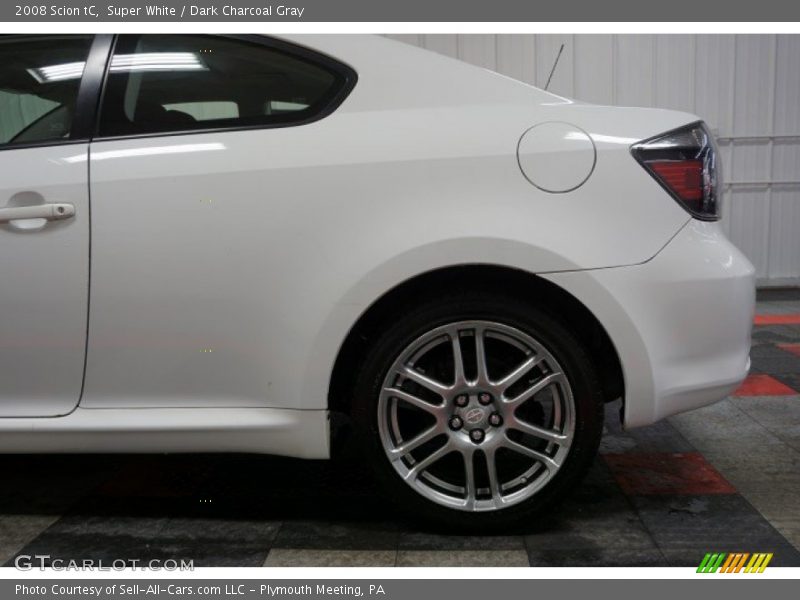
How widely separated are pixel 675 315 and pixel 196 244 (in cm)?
134

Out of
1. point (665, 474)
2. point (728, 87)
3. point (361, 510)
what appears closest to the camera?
point (361, 510)

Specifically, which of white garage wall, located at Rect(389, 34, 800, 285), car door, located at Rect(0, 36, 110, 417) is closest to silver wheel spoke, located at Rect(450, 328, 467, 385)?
car door, located at Rect(0, 36, 110, 417)

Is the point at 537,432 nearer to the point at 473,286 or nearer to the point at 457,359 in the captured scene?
the point at 457,359

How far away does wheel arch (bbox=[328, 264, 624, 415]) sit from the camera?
2.02 meters

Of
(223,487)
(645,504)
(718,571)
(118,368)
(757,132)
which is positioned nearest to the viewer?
(718,571)

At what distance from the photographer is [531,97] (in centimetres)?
209

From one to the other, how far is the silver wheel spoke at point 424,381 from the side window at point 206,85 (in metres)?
0.78

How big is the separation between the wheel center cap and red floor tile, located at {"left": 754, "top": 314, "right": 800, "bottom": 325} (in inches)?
175

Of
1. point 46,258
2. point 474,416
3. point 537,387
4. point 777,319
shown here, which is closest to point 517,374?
point 537,387

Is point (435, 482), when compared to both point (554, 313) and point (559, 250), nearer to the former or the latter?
point (554, 313)

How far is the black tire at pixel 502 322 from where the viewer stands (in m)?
2.00

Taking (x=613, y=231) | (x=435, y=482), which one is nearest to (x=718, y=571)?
(x=435, y=482)

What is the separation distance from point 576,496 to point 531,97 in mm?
1288

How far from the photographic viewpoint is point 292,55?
2.14 meters
